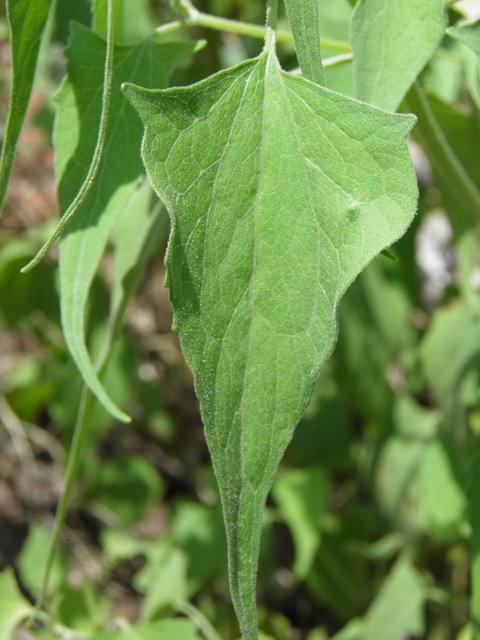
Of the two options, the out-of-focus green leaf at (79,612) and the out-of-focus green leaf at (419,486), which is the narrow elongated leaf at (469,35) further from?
the out-of-focus green leaf at (79,612)

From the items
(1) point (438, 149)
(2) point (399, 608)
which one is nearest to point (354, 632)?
(2) point (399, 608)

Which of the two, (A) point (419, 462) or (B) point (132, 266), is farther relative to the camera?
(A) point (419, 462)

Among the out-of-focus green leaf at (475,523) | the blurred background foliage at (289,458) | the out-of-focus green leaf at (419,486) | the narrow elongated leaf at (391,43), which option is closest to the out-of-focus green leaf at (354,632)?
the blurred background foliage at (289,458)

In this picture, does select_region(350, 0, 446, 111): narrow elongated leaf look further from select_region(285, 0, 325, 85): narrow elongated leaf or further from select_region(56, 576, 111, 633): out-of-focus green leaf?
select_region(56, 576, 111, 633): out-of-focus green leaf

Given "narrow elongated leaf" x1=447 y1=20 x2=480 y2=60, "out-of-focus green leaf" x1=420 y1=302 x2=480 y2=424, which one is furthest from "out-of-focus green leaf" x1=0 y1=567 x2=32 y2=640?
"narrow elongated leaf" x1=447 y1=20 x2=480 y2=60

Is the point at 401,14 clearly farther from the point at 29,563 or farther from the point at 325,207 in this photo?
the point at 29,563

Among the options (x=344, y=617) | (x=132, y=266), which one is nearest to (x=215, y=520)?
(x=344, y=617)

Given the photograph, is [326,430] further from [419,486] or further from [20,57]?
[20,57]
